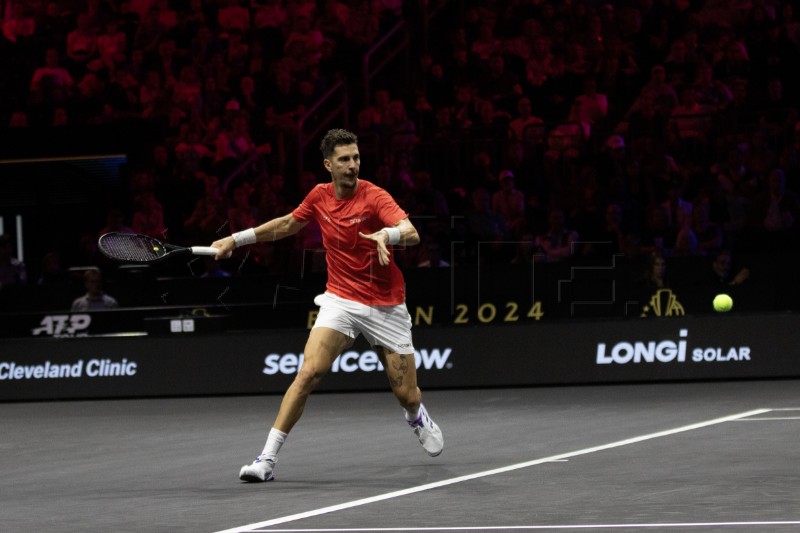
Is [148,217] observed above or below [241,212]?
below

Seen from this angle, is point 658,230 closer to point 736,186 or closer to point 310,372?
point 736,186

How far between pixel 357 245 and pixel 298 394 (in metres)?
1.03

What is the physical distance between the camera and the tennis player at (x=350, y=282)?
8.96m

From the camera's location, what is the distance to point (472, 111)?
20.3 m

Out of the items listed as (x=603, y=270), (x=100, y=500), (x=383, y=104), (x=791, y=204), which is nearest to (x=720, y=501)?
(x=100, y=500)

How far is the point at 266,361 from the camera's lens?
15.3m

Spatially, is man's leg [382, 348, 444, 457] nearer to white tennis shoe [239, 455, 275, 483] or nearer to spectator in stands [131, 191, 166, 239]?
white tennis shoe [239, 455, 275, 483]

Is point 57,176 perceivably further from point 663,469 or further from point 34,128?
point 663,469

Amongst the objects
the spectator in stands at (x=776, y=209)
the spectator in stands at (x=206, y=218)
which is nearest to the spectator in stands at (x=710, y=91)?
the spectator in stands at (x=776, y=209)

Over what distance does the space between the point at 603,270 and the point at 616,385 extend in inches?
61.8

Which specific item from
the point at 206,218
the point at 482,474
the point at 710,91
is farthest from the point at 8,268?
the point at 482,474

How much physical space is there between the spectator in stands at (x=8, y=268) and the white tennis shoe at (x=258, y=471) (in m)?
10.2

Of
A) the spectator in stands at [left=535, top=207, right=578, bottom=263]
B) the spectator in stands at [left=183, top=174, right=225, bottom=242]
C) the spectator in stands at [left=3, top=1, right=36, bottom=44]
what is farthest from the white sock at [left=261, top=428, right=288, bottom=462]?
the spectator in stands at [left=3, top=1, right=36, bottom=44]

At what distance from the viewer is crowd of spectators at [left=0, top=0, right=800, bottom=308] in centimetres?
1688
